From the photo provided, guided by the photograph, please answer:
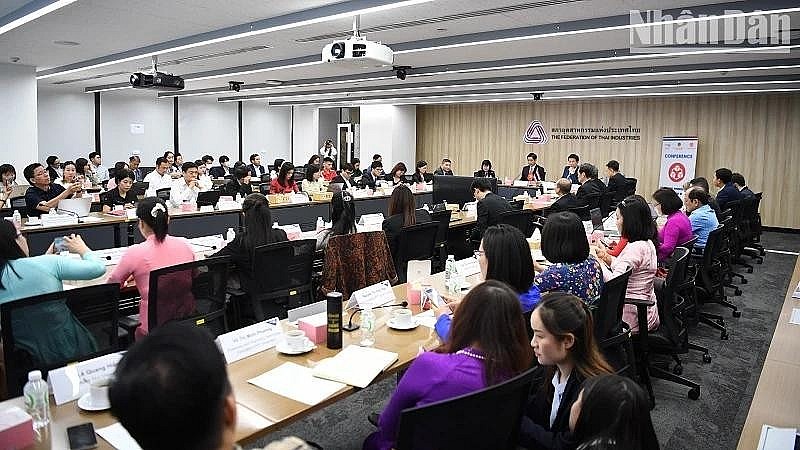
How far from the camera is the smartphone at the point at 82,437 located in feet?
5.82

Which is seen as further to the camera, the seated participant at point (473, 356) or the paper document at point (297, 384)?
the paper document at point (297, 384)

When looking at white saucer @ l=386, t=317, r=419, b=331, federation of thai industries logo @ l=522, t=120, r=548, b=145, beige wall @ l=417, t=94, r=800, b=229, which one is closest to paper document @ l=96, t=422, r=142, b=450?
white saucer @ l=386, t=317, r=419, b=331

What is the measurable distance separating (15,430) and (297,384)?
90 centimetres

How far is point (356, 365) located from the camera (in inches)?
97.3

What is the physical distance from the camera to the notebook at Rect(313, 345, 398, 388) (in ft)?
7.68

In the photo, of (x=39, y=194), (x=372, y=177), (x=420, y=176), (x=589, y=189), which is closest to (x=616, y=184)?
(x=589, y=189)

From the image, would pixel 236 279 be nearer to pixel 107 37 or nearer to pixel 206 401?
pixel 206 401

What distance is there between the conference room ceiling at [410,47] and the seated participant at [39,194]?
1799 mm

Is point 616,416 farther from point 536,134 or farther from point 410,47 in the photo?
point 536,134

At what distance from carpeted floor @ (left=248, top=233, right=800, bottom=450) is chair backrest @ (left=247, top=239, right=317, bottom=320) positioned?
0.79m

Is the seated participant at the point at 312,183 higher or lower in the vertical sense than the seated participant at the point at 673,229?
higher

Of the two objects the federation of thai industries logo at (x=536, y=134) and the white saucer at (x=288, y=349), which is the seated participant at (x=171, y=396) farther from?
the federation of thai industries logo at (x=536, y=134)

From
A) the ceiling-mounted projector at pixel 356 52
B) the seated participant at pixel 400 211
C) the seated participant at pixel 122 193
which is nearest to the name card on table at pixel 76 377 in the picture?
the seated participant at pixel 400 211

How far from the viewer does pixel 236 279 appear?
4301mm
